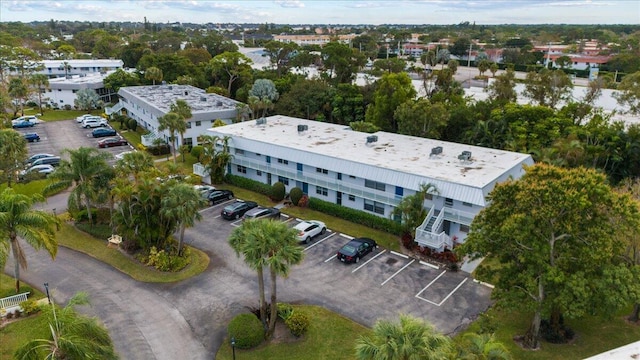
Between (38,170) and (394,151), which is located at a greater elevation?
(394,151)

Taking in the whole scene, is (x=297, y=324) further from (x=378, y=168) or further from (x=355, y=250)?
(x=378, y=168)

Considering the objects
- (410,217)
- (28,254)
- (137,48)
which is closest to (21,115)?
(137,48)

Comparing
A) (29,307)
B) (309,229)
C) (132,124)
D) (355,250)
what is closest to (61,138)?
(132,124)

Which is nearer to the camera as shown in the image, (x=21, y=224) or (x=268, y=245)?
(x=268, y=245)

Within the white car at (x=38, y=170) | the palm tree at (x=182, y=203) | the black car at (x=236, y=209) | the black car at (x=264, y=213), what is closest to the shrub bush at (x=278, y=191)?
the black car at (x=236, y=209)

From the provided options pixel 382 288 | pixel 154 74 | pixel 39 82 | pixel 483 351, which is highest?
pixel 154 74

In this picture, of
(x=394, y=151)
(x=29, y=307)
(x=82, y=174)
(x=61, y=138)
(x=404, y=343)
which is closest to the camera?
(x=404, y=343)

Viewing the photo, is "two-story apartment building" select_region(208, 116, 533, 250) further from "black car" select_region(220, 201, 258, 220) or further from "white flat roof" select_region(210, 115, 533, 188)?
"black car" select_region(220, 201, 258, 220)
